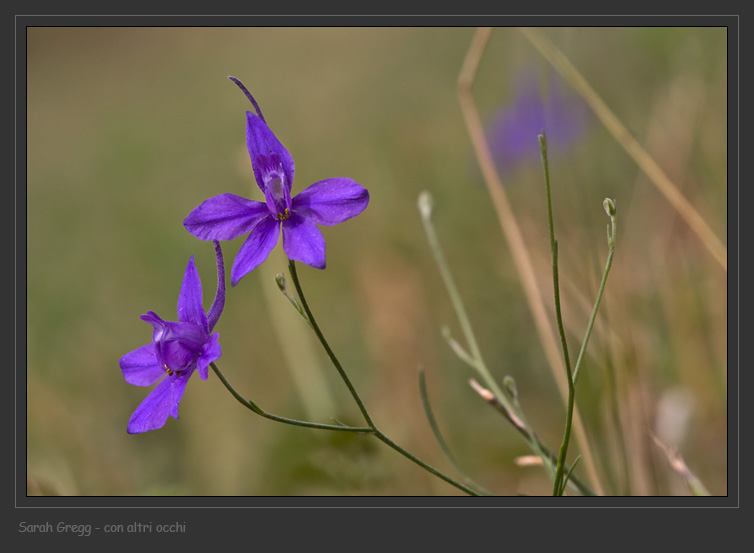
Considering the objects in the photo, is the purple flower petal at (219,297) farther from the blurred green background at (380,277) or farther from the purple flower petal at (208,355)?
the blurred green background at (380,277)

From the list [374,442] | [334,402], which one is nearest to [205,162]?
[334,402]

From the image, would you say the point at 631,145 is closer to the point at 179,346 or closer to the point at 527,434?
the point at 527,434

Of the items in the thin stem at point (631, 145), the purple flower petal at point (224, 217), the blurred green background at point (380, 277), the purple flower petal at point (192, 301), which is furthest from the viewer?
the blurred green background at point (380, 277)

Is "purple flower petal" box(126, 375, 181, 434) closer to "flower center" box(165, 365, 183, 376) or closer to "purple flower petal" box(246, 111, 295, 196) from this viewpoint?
"flower center" box(165, 365, 183, 376)

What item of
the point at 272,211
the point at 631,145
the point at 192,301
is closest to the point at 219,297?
the point at 192,301

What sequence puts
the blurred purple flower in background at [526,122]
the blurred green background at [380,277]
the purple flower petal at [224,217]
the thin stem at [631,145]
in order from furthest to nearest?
the blurred purple flower in background at [526,122] < the blurred green background at [380,277] < the thin stem at [631,145] < the purple flower petal at [224,217]

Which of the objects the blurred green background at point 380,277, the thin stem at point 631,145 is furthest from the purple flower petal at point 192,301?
the thin stem at point 631,145

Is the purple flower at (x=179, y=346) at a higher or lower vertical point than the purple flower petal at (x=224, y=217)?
lower
